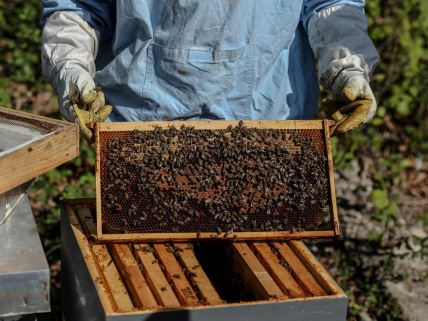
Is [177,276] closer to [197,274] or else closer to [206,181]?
[197,274]

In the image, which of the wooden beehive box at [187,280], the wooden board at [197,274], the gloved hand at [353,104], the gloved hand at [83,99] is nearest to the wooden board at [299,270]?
the wooden beehive box at [187,280]

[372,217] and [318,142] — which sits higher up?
[318,142]

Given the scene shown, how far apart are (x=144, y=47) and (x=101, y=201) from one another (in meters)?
0.83

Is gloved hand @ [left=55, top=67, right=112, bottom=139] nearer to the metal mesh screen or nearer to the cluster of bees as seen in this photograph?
the cluster of bees

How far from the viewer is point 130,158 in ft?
11.1

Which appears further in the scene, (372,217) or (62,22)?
(372,217)

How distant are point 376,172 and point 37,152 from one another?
13.9 ft

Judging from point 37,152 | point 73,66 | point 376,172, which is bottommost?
point 376,172

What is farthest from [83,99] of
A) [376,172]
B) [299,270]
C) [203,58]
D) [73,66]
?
[376,172]

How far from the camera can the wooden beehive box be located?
2.84m

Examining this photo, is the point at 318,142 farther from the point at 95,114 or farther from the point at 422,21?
the point at 422,21

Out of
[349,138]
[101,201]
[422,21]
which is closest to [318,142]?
[101,201]

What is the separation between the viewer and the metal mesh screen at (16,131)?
2930 millimetres

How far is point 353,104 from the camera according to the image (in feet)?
12.0
